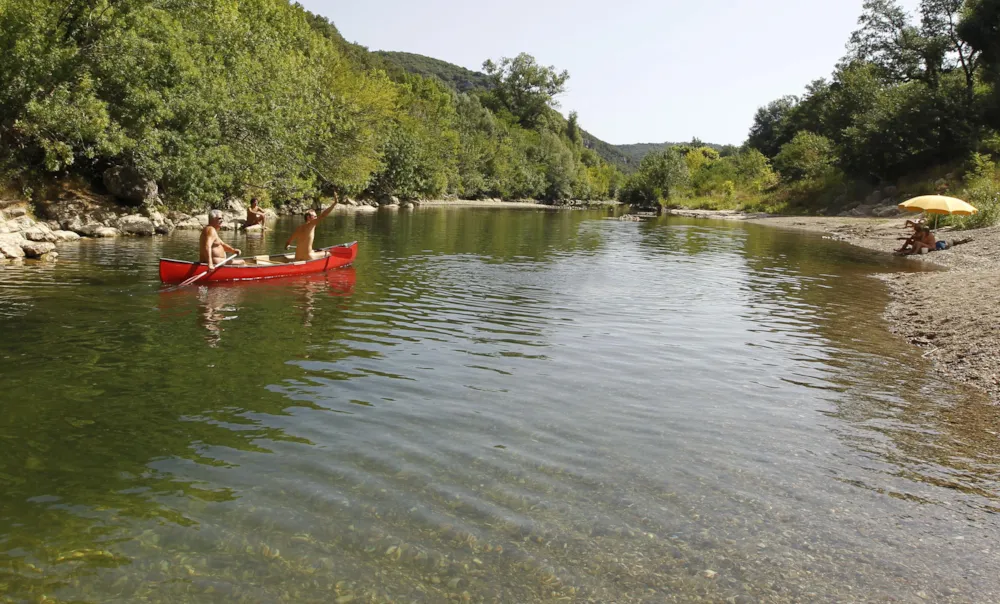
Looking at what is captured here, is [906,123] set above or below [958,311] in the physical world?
above

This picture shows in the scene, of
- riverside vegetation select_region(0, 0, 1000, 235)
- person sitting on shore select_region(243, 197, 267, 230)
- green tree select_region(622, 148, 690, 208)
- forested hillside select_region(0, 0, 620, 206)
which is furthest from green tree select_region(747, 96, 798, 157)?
person sitting on shore select_region(243, 197, 267, 230)

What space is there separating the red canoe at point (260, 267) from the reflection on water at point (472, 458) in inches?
44.8

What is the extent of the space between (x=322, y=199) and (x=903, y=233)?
37.3 metres

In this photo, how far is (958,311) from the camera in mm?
13875

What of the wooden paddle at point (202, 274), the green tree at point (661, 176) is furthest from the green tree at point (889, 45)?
the wooden paddle at point (202, 274)

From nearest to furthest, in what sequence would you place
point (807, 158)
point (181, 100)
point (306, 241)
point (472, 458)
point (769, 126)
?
1. point (472, 458)
2. point (306, 241)
3. point (181, 100)
4. point (807, 158)
5. point (769, 126)

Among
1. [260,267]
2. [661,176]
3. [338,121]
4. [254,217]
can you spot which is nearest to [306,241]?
[260,267]

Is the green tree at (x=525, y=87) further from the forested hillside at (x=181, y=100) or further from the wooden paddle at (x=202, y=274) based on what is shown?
the wooden paddle at (x=202, y=274)

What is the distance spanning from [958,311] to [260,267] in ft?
49.7

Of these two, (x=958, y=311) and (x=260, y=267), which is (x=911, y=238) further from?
(x=260, y=267)

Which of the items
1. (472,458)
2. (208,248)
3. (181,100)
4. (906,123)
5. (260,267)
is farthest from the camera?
(906,123)

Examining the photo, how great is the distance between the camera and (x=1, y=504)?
5.48 meters

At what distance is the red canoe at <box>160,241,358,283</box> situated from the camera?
15398 millimetres

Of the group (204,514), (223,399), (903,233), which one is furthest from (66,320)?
(903,233)
